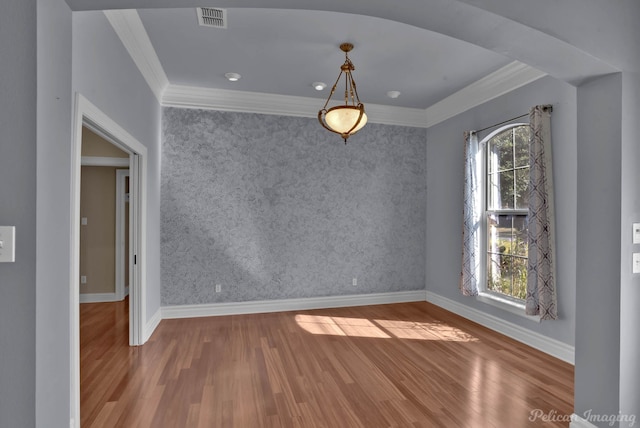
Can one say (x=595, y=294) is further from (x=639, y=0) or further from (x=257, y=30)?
(x=257, y=30)

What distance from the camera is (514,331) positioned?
12.1ft

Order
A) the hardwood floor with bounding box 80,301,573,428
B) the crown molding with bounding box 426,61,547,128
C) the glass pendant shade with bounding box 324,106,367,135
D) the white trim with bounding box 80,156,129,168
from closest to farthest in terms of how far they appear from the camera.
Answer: the hardwood floor with bounding box 80,301,573,428 → the glass pendant shade with bounding box 324,106,367,135 → the crown molding with bounding box 426,61,547,128 → the white trim with bounding box 80,156,129,168

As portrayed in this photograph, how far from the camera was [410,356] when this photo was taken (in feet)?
10.6

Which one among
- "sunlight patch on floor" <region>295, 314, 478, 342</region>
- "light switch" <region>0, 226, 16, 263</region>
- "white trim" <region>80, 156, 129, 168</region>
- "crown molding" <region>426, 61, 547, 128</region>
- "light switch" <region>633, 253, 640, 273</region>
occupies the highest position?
"crown molding" <region>426, 61, 547, 128</region>

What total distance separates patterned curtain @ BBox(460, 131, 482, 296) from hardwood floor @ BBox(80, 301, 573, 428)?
1.83ft

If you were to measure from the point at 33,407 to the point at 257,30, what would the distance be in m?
2.92

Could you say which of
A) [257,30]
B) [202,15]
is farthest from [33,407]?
[257,30]

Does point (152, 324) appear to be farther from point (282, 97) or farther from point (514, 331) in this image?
point (514, 331)

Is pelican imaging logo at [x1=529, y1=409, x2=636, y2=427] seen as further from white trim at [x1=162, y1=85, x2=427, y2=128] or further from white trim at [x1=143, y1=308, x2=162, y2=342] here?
white trim at [x1=162, y1=85, x2=427, y2=128]

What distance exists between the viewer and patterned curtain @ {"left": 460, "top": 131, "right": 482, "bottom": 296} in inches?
164

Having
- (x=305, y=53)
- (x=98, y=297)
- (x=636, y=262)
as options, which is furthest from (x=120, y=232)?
(x=636, y=262)


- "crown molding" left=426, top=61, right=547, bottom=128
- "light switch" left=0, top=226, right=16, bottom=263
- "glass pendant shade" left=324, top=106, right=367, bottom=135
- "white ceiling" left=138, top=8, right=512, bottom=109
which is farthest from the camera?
"crown molding" left=426, top=61, right=547, bottom=128

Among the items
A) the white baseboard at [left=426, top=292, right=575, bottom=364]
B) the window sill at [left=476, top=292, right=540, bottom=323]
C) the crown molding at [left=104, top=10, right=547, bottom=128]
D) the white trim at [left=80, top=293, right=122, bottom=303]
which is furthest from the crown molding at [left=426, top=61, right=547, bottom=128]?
the white trim at [left=80, top=293, right=122, bottom=303]

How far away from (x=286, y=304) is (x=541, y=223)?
3.20m
